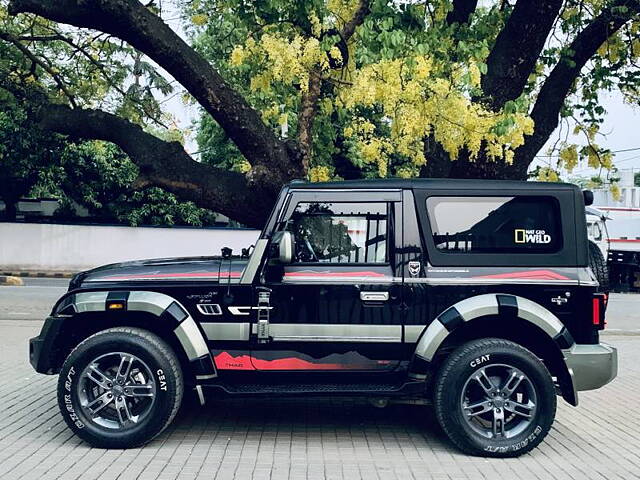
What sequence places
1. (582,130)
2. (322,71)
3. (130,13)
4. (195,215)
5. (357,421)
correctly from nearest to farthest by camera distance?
1. (357,421)
2. (130,13)
3. (322,71)
4. (582,130)
5. (195,215)

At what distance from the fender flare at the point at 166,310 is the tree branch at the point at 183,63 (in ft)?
11.1

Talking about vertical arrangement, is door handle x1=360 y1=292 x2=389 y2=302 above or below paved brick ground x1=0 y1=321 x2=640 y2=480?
above

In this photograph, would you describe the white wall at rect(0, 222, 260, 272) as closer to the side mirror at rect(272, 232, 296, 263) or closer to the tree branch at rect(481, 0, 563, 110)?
the tree branch at rect(481, 0, 563, 110)

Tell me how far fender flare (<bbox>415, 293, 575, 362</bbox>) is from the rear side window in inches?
16.8

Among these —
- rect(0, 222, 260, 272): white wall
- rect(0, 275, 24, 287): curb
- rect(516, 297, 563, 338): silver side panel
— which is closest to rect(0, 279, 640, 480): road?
rect(516, 297, 563, 338): silver side panel

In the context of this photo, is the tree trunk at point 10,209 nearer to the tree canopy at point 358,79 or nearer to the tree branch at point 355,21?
the tree canopy at point 358,79

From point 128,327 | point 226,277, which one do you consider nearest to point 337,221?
point 226,277

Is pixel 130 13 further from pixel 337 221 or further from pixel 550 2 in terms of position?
pixel 550 2

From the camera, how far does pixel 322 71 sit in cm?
934

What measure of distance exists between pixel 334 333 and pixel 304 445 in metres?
0.93

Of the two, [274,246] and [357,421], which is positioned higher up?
[274,246]

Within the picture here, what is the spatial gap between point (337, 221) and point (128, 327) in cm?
184

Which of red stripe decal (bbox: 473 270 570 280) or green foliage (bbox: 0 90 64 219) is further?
green foliage (bbox: 0 90 64 219)

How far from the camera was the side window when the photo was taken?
604 centimetres
